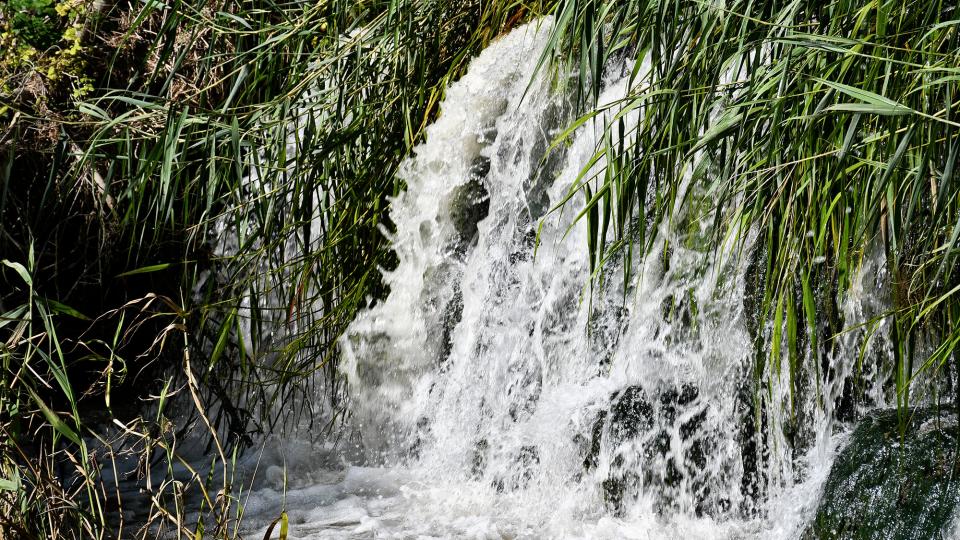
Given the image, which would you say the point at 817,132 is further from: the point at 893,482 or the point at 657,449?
the point at 657,449

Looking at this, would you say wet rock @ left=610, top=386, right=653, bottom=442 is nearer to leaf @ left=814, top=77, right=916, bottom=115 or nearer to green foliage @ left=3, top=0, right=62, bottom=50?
leaf @ left=814, top=77, right=916, bottom=115

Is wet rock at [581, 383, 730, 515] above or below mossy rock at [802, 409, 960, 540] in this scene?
below

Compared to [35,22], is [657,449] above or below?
below

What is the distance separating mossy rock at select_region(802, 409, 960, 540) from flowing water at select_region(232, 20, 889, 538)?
0.29 feet

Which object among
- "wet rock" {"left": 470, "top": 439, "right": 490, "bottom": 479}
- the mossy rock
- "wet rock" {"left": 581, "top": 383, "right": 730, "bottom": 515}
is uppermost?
the mossy rock

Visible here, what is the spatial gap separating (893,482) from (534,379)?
4.46 feet

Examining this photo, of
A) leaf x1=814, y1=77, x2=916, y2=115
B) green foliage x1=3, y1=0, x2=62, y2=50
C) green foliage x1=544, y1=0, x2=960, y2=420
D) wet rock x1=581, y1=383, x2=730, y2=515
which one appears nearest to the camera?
leaf x1=814, y1=77, x2=916, y2=115

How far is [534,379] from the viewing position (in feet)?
11.3

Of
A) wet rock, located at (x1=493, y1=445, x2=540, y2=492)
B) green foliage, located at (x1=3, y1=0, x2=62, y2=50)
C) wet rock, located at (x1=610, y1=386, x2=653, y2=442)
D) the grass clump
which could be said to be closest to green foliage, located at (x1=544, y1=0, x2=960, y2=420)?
wet rock, located at (x1=610, y1=386, x2=653, y2=442)

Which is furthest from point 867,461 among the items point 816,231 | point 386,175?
point 386,175

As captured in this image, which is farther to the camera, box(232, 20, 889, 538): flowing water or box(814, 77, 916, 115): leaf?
box(232, 20, 889, 538): flowing water

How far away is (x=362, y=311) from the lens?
3926 mm

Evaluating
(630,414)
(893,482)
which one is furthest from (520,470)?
(893,482)

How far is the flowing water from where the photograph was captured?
2732 mm
